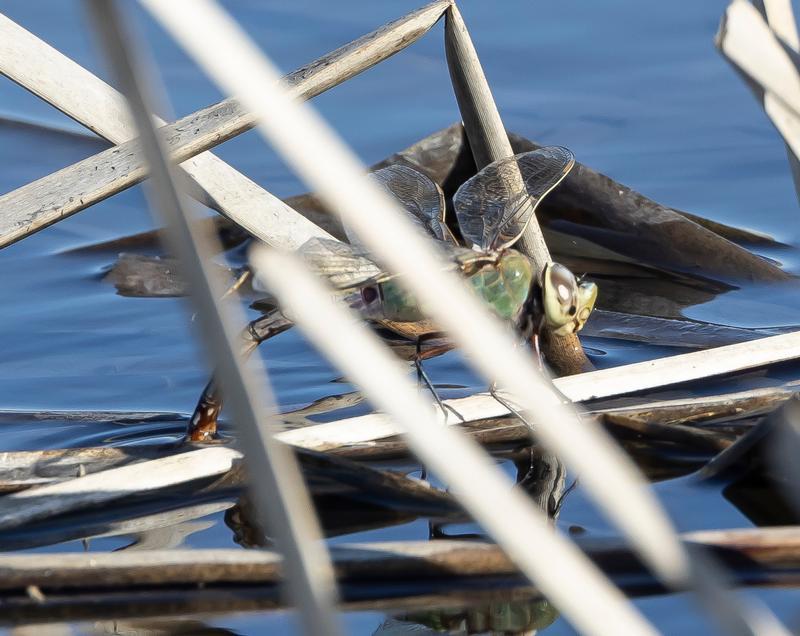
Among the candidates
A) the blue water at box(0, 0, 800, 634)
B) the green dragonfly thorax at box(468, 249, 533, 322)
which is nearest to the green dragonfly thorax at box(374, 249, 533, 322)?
the green dragonfly thorax at box(468, 249, 533, 322)

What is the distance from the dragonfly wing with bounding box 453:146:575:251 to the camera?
9.24 ft

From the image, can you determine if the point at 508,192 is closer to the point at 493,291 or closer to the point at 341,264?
the point at 493,291

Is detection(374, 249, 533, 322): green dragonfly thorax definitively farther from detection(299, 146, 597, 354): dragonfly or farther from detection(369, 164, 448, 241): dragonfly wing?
detection(369, 164, 448, 241): dragonfly wing

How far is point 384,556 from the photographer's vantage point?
6.01ft

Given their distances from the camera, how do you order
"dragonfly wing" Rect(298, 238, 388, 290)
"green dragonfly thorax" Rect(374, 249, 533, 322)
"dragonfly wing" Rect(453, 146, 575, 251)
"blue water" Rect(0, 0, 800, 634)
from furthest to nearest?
"blue water" Rect(0, 0, 800, 634), "dragonfly wing" Rect(453, 146, 575, 251), "green dragonfly thorax" Rect(374, 249, 533, 322), "dragonfly wing" Rect(298, 238, 388, 290)

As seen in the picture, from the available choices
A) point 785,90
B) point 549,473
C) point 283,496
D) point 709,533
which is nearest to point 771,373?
point 549,473

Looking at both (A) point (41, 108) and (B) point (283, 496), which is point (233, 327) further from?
(A) point (41, 108)

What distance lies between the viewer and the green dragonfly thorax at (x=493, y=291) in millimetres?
2646

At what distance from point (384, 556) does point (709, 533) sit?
1.55 ft

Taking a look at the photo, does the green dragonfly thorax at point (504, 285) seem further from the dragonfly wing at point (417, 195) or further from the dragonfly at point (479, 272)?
the dragonfly wing at point (417, 195)

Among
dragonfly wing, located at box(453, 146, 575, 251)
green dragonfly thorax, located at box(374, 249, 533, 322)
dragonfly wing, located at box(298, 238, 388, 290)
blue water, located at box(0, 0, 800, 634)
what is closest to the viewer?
dragonfly wing, located at box(298, 238, 388, 290)

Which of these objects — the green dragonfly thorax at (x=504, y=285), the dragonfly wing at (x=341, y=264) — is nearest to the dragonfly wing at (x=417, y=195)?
the green dragonfly thorax at (x=504, y=285)

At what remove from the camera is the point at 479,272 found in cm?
268

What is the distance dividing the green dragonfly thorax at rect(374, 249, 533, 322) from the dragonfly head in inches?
3.1
